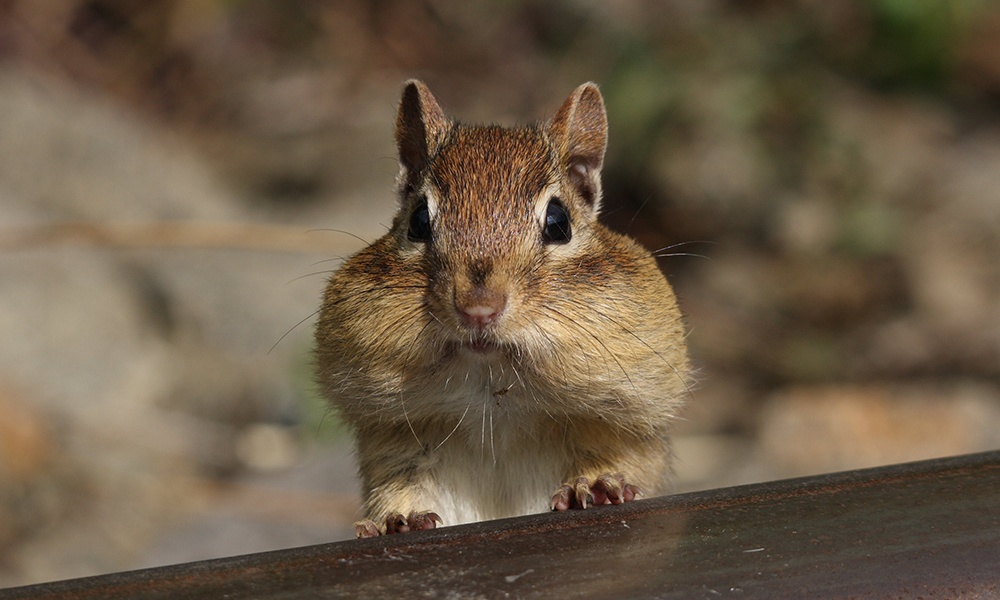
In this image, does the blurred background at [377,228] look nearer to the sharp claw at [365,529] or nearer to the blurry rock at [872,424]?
the blurry rock at [872,424]

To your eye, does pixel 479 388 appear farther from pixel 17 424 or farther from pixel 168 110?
pixel 168 110

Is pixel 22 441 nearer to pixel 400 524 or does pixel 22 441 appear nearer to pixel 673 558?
pixel 400 524

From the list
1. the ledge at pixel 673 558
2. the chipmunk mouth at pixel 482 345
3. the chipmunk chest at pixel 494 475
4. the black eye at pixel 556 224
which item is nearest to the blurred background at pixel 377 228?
the chipmunk chest at pixel 494 475

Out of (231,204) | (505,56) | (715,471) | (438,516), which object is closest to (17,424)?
(231,204)

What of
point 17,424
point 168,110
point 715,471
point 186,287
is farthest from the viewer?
point 168,110

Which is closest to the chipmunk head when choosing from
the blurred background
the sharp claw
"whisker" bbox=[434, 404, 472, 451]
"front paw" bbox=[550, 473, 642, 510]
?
"whisker" bbox=[434, 404, 472, 451]

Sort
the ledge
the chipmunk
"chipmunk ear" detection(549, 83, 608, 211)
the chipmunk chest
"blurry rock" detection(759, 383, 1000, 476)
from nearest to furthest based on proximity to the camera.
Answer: the ledge
the chipmunk
the chipmunk chest
"chipmunk ear" detection(549, 83, 608, 211)
"blurry rock" detection(759, 383, 1000, 476)

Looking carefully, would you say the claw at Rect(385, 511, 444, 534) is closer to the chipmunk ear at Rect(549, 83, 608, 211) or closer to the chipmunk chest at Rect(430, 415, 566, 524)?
the chipmunk chest at Rect(430, 415, 566, 524)
